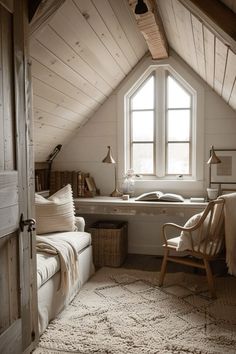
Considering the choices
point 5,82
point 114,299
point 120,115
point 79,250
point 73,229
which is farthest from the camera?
point 120,115

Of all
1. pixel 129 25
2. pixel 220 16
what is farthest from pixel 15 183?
pixel 129 25

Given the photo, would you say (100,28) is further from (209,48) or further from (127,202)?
(127,202)

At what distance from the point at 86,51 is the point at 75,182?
5.83 feet

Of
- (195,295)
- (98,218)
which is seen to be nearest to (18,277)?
(195,295)

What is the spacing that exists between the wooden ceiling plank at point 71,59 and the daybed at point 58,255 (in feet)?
3.85

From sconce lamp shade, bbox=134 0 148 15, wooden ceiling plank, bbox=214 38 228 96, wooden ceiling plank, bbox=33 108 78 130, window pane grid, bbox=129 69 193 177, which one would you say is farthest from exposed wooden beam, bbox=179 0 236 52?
window pane grid, bbox=129 69 193 177

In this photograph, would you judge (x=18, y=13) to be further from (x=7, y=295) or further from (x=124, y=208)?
(x=124, y=208)

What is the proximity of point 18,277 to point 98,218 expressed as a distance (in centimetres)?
257

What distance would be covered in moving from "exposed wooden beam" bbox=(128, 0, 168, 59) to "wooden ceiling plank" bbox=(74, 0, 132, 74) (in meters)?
0.27

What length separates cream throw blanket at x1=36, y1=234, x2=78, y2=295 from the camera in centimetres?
263

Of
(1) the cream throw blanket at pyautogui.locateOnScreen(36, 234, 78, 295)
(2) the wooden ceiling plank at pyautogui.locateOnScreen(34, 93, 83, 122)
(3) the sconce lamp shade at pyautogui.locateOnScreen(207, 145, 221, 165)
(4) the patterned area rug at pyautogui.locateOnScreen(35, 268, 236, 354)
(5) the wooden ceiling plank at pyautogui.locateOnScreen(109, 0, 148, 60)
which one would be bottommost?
(4) the patterned area rug at pyautogui.locateOnScreen(35, 268, 236, 354)

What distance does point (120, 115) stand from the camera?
4.17 metres

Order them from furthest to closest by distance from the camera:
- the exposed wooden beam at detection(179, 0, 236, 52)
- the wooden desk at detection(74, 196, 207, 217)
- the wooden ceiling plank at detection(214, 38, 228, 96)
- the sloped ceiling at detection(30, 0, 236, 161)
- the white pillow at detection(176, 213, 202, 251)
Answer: the wooden desk at detection(74, 196, 207, 217)
the white pillow at detection(176, 213, 202, 251)
the sloped ceiling at detection(30, 0, 236, 161)
the wooden ceiling plank at detection(214, 38, 228, 96)
the exposed wooden beam at detection(179, 0, 236, 52)

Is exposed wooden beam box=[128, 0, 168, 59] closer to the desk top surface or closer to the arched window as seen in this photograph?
the arched window
